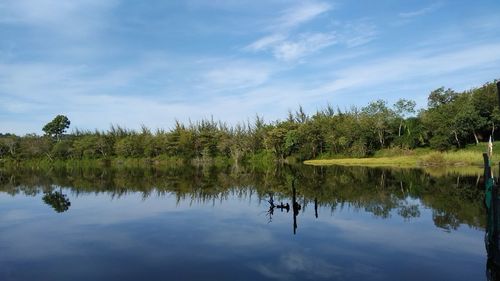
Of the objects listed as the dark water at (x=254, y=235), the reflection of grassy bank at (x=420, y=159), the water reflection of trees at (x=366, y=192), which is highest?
the reflection of grassy bank at (x=420, y=159)

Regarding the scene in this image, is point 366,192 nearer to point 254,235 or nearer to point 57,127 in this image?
point 254,235

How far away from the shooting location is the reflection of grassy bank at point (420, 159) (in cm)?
4906

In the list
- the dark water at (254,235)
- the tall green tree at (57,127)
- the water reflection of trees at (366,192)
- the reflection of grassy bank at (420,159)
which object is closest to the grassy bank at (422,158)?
the reflection of grassy bank at (420,159)

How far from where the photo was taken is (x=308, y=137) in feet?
226

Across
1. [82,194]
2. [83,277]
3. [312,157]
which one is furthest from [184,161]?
[83,277]

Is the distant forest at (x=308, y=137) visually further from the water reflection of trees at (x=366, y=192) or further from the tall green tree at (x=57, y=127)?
the water reflection of trees at (x=366, y=192)

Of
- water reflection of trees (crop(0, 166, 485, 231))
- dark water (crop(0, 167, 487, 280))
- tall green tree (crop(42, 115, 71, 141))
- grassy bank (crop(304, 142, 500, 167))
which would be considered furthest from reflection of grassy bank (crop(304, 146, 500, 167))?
tall green tree (crop(42, 115, 71, 141))

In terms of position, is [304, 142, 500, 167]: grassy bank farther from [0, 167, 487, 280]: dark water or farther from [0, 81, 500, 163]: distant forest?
[0, 167, 487, 280]: dark water

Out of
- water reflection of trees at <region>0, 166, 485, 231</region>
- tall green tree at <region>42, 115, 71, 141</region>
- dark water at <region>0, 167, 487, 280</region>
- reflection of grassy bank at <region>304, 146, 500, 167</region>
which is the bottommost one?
dark water at <region>0, 167, 487, 280</region>

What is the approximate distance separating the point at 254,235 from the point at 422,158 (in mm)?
41284

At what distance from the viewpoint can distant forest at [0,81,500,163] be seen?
183 feet

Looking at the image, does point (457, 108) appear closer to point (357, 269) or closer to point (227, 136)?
point (227, 136)

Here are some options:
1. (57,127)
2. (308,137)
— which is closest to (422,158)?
(308,137)

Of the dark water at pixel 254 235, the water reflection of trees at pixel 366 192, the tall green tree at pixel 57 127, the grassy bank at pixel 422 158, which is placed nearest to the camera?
the dark water at pixel 254 235
